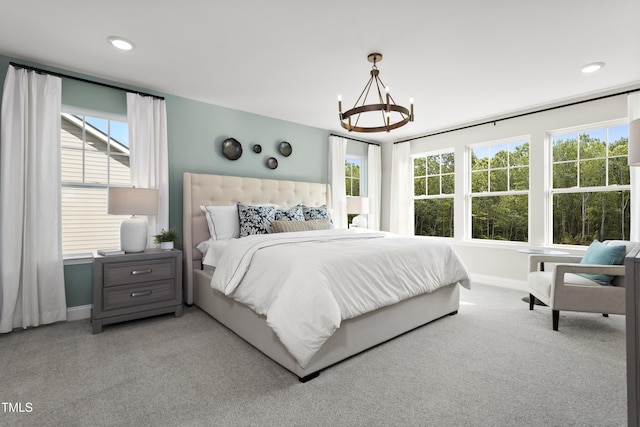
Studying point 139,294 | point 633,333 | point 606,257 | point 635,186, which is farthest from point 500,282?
point 139,294

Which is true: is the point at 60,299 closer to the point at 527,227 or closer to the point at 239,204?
the point at 239,204

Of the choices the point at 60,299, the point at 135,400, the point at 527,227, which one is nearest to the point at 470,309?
the point at 527,227

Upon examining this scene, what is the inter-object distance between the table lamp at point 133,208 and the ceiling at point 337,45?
1.23 m

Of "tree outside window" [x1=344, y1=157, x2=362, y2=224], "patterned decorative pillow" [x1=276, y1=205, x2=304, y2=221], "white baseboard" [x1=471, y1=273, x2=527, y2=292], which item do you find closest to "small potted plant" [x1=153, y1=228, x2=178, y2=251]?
"patterned decorative pillow" [x1=276, y1=205, x2=304, y2=221]

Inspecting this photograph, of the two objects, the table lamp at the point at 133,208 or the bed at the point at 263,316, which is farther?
the table lamp at the point at 133,208

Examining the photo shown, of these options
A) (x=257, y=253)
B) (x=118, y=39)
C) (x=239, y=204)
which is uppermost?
(x=118, y=39)

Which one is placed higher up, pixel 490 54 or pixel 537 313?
pixel 490 54

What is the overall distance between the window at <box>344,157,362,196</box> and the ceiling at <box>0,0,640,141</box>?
2.03m

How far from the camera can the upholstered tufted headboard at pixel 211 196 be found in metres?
3.63

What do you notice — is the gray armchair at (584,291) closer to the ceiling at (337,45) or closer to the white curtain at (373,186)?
the ceiling at (337,45)

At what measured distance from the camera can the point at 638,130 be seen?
95.0 inches

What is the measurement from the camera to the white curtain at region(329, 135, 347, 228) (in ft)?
17.4

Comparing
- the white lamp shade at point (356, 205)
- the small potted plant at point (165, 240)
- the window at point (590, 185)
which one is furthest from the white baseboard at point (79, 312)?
the window at point (590, 185)

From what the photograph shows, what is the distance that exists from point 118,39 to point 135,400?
268 centimetres
